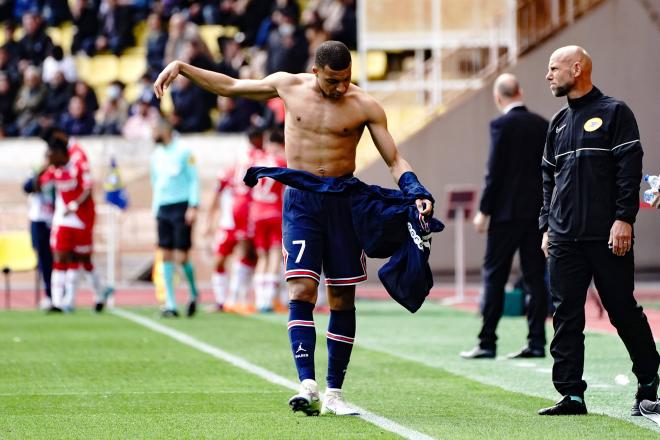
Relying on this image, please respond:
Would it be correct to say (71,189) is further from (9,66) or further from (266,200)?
(9,66)

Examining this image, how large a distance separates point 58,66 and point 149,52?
6.49ft

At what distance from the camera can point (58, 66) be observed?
101 ft

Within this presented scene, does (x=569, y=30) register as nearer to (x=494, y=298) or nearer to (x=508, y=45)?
(x=508, y=45)

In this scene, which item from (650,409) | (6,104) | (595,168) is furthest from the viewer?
(6,104)

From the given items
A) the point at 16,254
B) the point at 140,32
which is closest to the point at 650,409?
the point at 16,254

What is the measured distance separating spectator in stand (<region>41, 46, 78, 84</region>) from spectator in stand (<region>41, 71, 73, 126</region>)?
268mm

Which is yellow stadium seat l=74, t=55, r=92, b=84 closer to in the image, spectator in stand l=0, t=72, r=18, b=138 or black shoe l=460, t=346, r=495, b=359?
spectator in stand l=0, t=72, r=18, b=138

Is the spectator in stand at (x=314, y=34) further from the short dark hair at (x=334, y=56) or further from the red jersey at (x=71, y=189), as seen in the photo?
the short dark hair at (x=334, y=56)

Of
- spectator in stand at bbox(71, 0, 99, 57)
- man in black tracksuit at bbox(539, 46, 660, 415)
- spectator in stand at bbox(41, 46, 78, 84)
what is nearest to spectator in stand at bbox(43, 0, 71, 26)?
spectator in stand at bbox(71, 0, 99, 57)

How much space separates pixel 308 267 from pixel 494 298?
3.98 m

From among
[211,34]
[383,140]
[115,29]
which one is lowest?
[383,140]

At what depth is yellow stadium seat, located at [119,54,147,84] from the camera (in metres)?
31.4

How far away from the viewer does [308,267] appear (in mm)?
8547

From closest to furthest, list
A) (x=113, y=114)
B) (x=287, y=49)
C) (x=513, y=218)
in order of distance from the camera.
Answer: (x=513, y=218) < (x=287, y=49) < (x=113, y=114)
